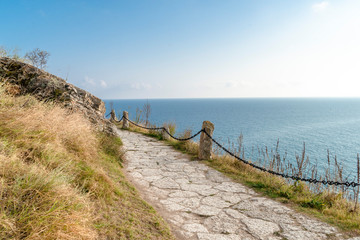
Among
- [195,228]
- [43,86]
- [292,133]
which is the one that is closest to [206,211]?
[195,228]

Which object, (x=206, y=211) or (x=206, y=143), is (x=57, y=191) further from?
(x=206, y=143)

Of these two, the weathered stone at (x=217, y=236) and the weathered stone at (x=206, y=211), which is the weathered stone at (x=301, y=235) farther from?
the weathered stone at (x=206, y=211)

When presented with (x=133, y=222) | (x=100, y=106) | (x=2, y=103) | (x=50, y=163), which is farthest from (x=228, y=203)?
(x=100, y=106)

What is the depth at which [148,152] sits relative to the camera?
322 inches

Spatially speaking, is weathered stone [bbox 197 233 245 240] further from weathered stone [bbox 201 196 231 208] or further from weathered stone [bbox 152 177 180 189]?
weathered stone [bbox 152 177 180 189]

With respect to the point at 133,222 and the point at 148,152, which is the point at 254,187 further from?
the point at 148,152

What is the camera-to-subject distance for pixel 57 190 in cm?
240

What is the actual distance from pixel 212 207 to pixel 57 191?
2.82 metres

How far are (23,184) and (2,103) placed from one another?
2.40m

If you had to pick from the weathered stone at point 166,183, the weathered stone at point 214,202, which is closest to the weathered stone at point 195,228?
the weathered stone at point 214,202

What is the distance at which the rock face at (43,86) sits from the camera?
6.13 meters

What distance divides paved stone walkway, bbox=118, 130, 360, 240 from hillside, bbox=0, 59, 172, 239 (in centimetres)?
54

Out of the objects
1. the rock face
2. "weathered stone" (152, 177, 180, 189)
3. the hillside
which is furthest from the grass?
the rock face

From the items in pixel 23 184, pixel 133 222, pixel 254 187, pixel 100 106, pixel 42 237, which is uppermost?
pixel 100 106
